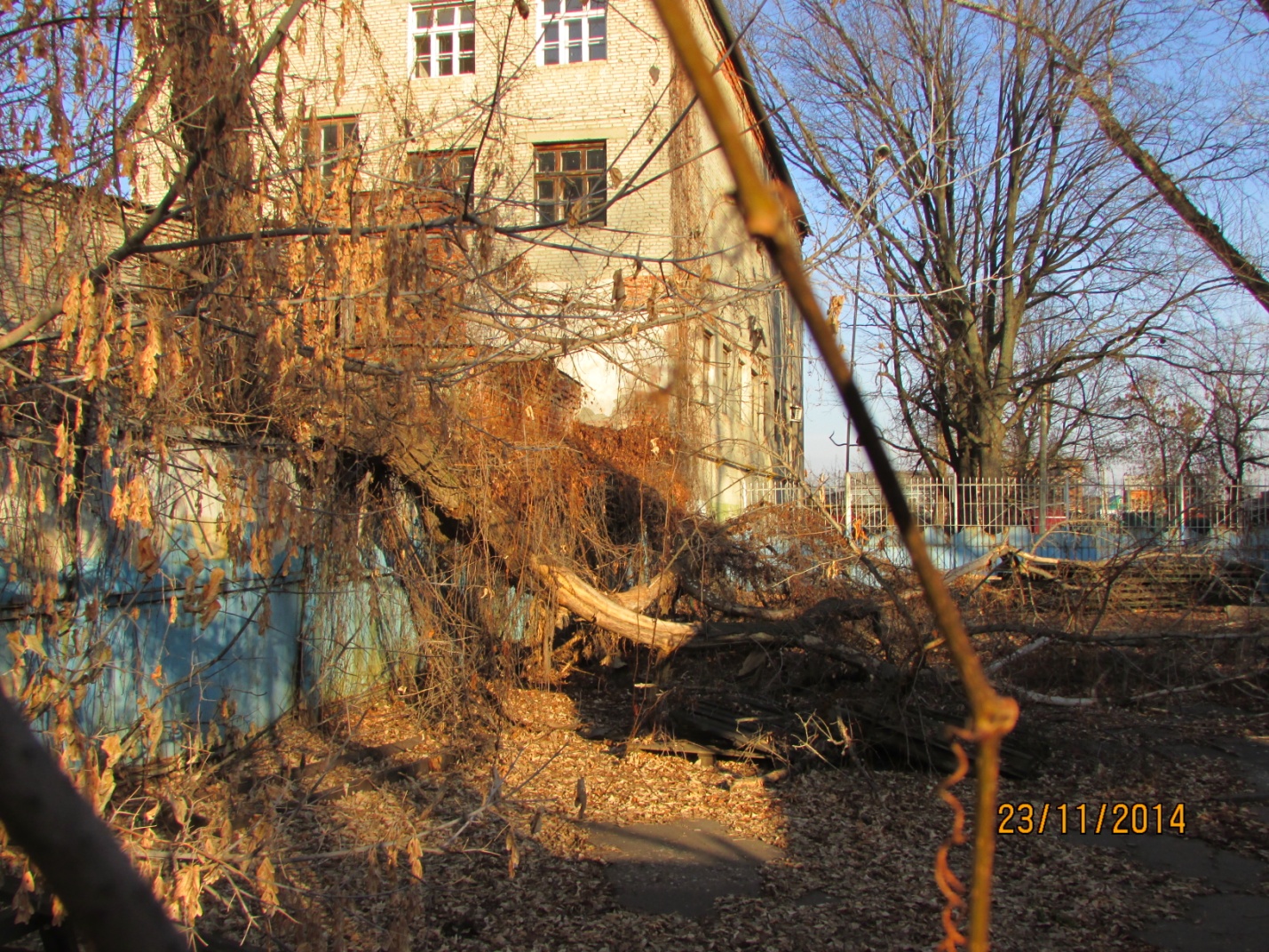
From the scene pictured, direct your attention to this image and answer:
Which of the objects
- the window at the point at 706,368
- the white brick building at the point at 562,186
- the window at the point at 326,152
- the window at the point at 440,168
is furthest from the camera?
the window at the point at 706,368

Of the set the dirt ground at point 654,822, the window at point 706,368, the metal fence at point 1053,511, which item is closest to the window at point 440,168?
the window at point 706,368

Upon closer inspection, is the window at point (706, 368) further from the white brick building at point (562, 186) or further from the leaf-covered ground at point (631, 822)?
the leaf-covered ground at point (631, 822)

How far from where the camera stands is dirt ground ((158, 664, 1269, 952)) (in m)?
4.21

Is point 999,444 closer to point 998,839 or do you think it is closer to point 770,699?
Answer: point 770,699

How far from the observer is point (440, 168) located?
4.75 metres

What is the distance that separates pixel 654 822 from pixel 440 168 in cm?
407

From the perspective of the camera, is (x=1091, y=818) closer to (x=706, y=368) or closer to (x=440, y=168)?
(x=706, y=368)

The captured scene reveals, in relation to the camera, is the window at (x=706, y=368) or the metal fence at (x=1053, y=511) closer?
the window at (x=706, y=368)

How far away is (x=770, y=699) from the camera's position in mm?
7402

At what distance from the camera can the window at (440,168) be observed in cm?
451

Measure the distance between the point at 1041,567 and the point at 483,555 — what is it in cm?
604

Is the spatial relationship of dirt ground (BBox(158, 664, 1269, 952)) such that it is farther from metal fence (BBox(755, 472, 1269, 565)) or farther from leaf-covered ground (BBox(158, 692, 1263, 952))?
metal fence (BBox(755, 472, 1269, 565))

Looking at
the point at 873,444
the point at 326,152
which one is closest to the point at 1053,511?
the point at 326,152

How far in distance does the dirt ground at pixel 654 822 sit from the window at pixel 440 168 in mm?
2717
